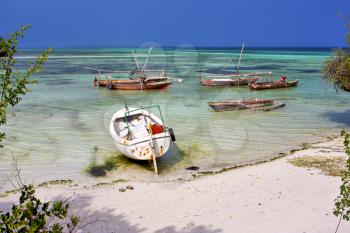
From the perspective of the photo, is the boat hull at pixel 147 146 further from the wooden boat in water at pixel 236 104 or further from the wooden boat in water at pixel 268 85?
the wooden boat in water at pixel 268 85

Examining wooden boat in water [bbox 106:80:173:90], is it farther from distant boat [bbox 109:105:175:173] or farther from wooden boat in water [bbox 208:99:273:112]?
distant boat [bbox 109:105:175:173]

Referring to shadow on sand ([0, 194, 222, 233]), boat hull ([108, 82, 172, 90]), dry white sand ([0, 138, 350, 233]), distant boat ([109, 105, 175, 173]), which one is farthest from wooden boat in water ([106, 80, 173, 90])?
shadow on sand ([0, 194, 222, 233])

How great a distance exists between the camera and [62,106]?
1278 inches

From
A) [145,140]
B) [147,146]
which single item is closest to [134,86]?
[145,140]

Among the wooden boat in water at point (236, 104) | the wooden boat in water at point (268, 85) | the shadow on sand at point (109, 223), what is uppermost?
the wooden boat in water at point (268, 85)

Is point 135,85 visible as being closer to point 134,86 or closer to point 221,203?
point 134,86

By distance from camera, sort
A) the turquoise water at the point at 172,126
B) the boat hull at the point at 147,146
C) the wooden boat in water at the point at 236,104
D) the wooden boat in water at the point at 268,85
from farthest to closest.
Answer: the wooden boat in water at the point at 268,85, the wooden boat in water at the point at 236,104, the turquoise water at the point at 172,126, the boat hull at the point at 147,146

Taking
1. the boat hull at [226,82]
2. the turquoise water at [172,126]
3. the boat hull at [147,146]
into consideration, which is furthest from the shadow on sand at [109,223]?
the boat hull at [226,82]

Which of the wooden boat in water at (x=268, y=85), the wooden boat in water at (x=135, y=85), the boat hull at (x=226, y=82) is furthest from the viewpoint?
the boat hull at (x=226, y=82)

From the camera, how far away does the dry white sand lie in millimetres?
10305

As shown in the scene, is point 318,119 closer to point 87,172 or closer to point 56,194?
point 87,172

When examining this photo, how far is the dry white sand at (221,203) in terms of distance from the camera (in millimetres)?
10305

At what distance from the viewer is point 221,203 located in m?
11.9

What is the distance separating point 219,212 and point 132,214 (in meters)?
2.42
